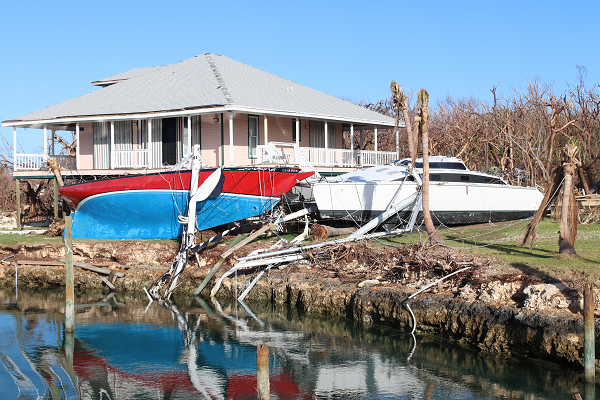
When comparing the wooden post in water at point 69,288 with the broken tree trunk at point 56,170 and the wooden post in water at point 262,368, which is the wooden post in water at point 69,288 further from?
the broken tree trunk at point 56,170

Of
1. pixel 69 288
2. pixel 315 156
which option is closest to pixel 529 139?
pixel 315 156

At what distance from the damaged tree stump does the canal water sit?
11.2 ft

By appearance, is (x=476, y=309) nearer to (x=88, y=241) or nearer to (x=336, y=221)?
(x=336, y=221)

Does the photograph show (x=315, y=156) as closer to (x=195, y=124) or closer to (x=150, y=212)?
(x=195, y=124)

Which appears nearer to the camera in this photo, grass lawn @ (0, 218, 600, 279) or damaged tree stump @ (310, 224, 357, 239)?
grass lawn @ (0, 218, 600, 279)

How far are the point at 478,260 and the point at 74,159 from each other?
19750mm

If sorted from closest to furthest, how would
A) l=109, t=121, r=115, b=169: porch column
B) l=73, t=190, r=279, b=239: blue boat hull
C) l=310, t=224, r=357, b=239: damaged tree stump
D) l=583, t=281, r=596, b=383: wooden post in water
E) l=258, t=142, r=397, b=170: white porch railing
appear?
l=583, t=281, r=596, b=383: wooden post in water < l=310, t=224, r=357, b=239: damaged tree stump < l=73, t=190, r=279, b=239: blue boat hull < l=258, t=142, r=397, b=170: white porch railing < l=109, t=121, r=115, b=169: porch column

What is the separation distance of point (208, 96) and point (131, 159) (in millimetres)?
3988

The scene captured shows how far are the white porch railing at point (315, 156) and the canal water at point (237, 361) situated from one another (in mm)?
7872

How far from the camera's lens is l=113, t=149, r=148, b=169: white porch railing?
77.0 ft

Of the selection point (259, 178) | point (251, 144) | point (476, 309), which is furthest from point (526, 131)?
point (476, 309)

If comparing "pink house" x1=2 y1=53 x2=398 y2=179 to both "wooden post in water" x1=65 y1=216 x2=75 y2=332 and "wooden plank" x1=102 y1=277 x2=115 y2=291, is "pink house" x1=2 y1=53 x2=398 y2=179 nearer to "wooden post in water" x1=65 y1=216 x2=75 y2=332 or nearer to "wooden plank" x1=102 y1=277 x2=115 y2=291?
"wooden plank" x1=102 y1=277 x2=115 y2=291

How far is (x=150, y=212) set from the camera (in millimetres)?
20125

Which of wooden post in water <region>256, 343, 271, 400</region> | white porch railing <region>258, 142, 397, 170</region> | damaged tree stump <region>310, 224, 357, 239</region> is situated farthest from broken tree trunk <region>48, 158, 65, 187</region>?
wooden post in water <region>256, 343, 271, 400</region>
